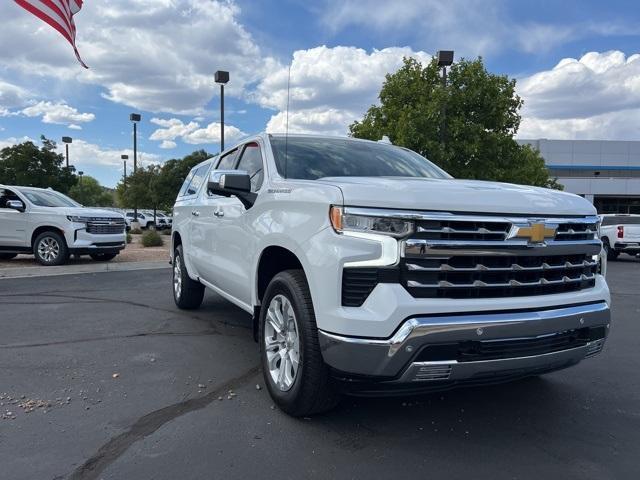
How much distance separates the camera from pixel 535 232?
305 centimetres

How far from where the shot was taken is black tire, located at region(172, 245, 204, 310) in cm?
661

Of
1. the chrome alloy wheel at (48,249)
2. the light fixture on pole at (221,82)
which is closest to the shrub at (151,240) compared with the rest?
the light fixture on pole at (221,82)

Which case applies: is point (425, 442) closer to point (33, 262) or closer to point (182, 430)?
point (182, 430)

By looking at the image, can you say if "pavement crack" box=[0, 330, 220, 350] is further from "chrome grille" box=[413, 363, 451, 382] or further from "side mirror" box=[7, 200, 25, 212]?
"side mirror" box=[7, 200, 25, 212]

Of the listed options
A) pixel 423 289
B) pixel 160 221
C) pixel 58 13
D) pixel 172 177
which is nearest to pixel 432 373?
pixel 423 289

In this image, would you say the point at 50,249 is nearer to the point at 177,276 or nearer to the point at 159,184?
the point at 177,276

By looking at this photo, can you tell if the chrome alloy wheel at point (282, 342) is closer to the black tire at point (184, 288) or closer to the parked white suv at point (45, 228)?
the black tire at point (184, 288)

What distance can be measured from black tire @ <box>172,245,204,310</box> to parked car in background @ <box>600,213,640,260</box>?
14631 mm

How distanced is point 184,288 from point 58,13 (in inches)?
217

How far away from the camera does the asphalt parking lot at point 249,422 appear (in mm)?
2871

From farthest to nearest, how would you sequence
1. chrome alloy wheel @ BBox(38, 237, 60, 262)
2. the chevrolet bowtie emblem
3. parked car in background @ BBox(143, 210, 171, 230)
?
parked car in background @ BBox(143, 210, 171, 230) → chrome alloy wheel @ BBox(38, 237, 60, 262) → the chevrolet bowtie emblem

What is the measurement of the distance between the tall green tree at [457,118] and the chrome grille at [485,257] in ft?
42.8

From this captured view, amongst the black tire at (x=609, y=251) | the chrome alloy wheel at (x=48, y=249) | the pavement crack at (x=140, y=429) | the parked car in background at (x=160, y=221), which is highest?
the chrome alloy wheel at (x=48, y=249)

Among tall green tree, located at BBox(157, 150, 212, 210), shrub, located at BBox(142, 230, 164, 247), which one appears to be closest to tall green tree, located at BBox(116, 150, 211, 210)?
tall green tree, located at BBox(157, 150, 212, 210)
